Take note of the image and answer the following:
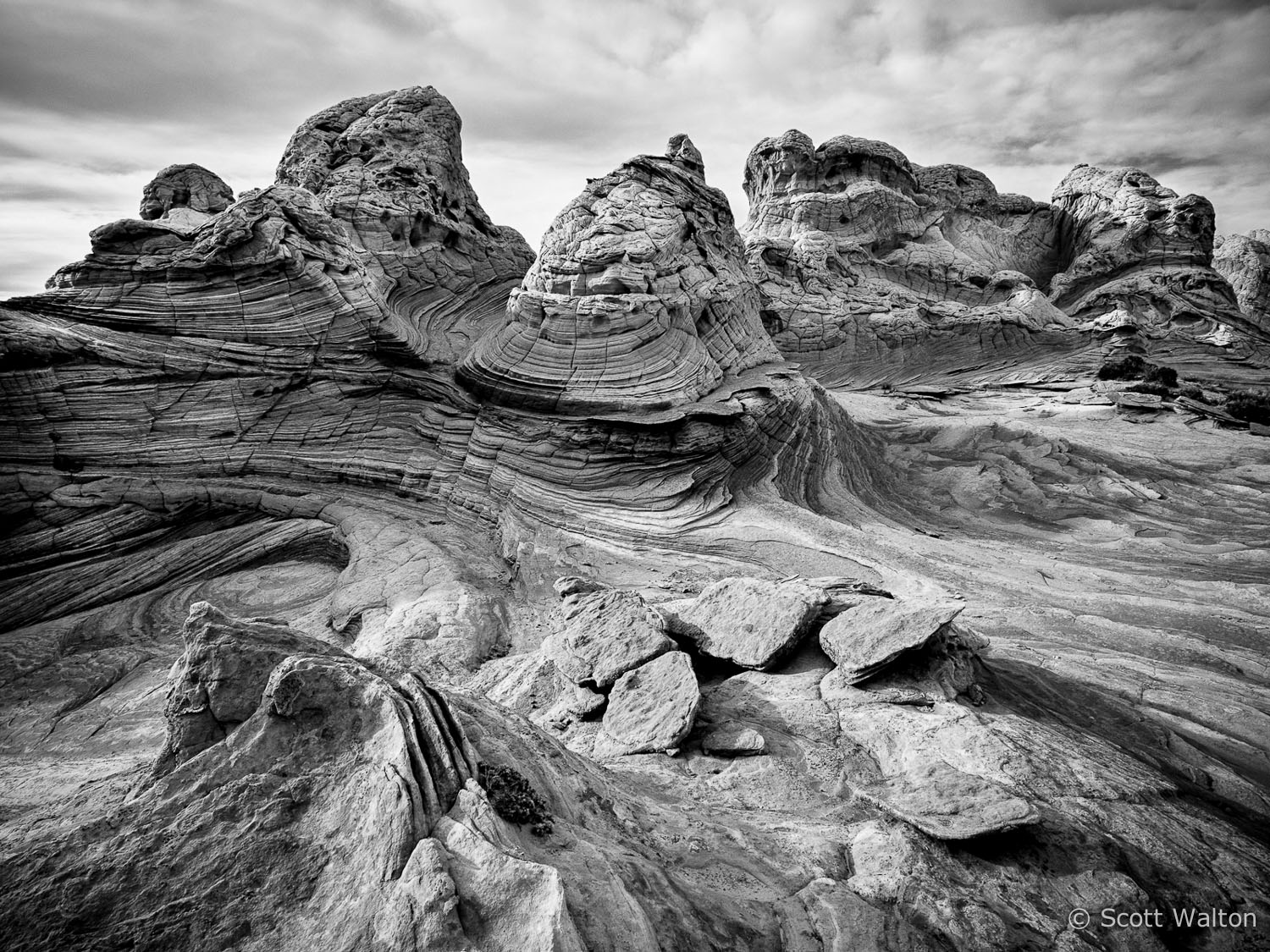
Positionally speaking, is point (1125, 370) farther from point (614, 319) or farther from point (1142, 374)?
point (614, 319)

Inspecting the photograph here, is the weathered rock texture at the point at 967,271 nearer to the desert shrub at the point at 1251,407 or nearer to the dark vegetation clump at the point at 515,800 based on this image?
the desert shrub at the point at 1251,407

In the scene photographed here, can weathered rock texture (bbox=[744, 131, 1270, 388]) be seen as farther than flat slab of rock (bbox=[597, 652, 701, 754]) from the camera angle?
Yes

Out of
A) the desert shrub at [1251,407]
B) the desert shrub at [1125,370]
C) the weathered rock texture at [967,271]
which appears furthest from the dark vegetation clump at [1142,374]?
the desert shrub at [1251,407]

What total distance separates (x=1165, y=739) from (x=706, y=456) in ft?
44.0

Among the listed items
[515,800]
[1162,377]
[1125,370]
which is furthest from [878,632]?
[1125,370]

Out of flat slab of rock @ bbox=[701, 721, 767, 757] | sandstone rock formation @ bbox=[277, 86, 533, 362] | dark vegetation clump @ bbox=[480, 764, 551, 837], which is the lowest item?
flat slab of rock @ bbox=[701, 721, 767, 757]

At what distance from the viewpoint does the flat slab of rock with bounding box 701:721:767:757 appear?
9.62 m

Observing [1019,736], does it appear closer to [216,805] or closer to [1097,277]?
[216,805]

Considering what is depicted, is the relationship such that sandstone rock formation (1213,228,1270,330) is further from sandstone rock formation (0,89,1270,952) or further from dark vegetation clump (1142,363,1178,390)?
dark vegetation clump (1142,363,1178,390)

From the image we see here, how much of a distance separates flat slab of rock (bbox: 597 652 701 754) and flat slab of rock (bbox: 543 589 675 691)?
0.28 meters

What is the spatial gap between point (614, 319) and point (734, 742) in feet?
50.6

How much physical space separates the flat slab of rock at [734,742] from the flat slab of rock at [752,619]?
6.31ft

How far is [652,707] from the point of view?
10547mm

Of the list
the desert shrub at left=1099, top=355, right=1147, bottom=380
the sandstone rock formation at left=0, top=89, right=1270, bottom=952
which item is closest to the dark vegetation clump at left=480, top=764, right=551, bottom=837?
the sandstone rock formation at left=0, top=89, right=1270, bottom=952
